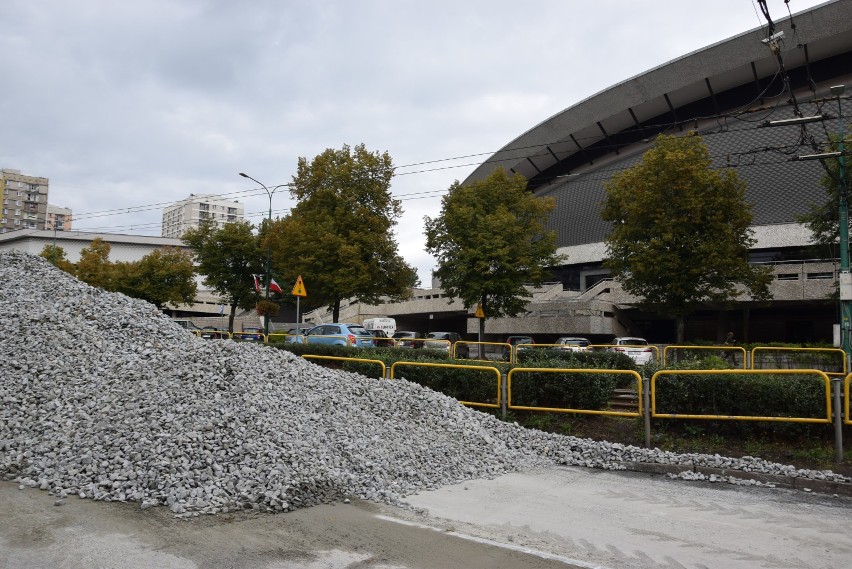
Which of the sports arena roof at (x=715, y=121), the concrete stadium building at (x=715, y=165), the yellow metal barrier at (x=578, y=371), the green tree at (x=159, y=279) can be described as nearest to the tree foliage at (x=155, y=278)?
the green tree at (x=159, y=279)

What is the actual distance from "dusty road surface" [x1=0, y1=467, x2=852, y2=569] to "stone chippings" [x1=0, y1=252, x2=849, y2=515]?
43 cm

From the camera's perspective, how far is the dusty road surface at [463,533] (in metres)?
5.47

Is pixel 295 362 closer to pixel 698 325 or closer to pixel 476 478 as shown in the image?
pixel 476 478

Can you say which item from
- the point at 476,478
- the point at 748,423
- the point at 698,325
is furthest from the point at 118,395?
the point at 698,325

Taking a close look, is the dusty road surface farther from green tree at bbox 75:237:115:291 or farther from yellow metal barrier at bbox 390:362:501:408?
green tree at bbox 75:237:115:291

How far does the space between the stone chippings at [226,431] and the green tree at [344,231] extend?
20481 mm

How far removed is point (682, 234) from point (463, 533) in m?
24.3

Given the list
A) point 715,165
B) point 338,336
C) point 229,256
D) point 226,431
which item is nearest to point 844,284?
point 226,431

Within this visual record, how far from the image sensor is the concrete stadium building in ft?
123

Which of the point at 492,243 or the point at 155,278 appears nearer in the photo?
the point at 492,243

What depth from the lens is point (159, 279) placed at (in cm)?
5300

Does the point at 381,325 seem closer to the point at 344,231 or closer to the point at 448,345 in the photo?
the point at 344,231

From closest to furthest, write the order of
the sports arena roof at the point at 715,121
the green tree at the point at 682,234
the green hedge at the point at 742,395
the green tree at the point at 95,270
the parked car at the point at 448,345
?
1. the green hedge at the point at 742,395
2. the parked car at the point at 448,345
3. the green tree at the point at 682,234
4. the sports arena roof at the point at 715,121
5. the green tree at the point at 95,270

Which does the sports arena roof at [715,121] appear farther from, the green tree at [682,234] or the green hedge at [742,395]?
the green hedge at [742,395]
